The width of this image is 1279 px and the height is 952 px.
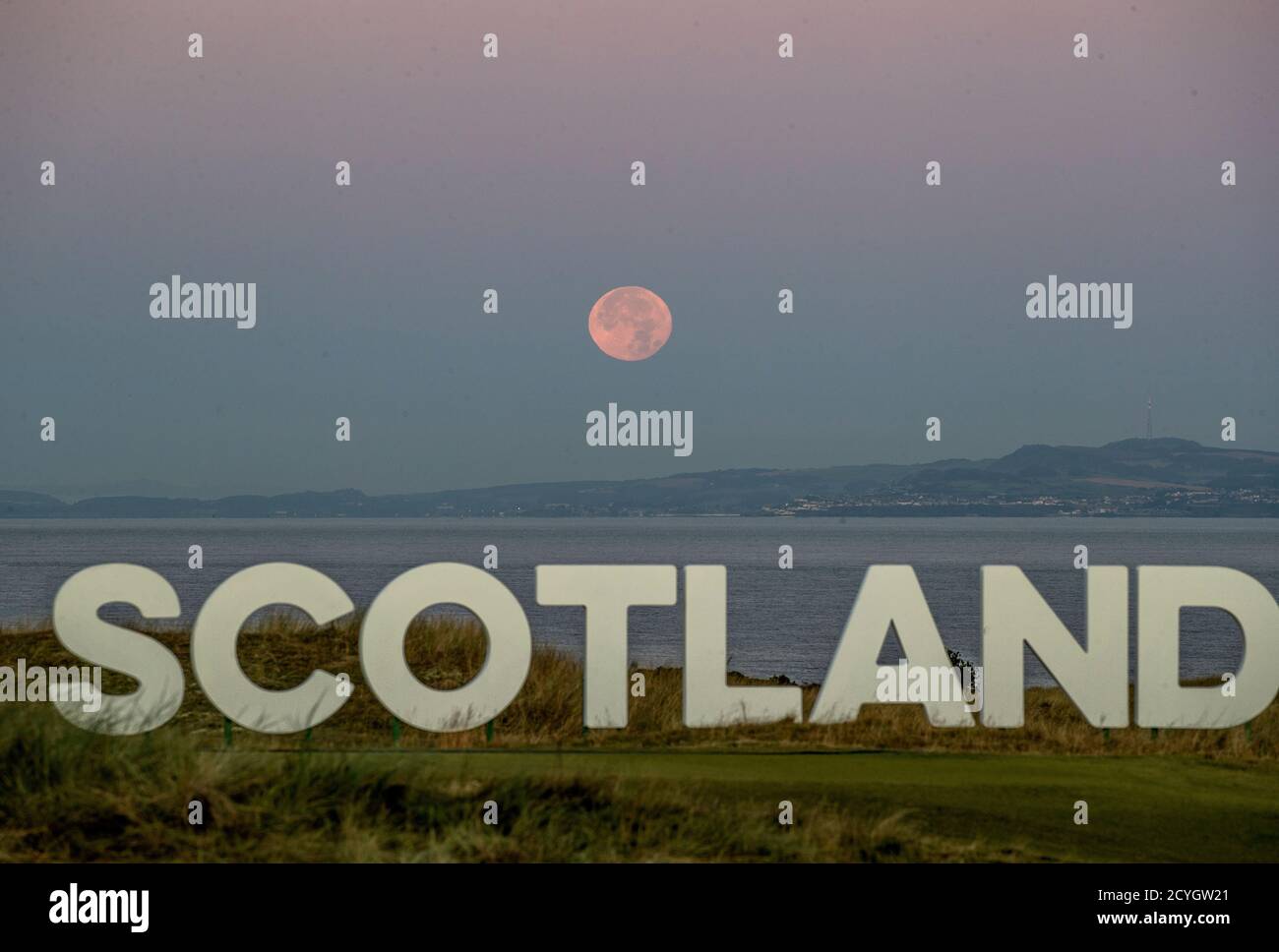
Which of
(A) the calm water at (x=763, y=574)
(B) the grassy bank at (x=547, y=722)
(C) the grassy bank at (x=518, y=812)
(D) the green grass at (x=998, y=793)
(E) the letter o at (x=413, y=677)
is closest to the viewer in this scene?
(C) the grassy bank at (x=518, y=812)

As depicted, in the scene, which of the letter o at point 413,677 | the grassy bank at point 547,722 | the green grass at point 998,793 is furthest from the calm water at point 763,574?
the green grass at point 998,793

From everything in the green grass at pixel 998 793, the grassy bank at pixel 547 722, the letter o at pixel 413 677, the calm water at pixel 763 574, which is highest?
the letter o at pixel 413 677

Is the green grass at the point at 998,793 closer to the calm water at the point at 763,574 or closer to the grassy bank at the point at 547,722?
the grassy bank at the point at 547,722

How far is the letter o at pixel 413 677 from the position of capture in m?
14.1

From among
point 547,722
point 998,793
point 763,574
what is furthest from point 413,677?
point 763,574

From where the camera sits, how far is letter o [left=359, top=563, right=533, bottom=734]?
46.2 feet

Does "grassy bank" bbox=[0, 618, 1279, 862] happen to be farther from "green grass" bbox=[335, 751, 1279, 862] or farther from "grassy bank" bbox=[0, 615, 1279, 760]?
"grassy bank" bbox=[0, 615, 1279, 760]

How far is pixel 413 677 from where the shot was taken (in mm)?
14250

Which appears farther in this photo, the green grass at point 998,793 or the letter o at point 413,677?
the letter o at point 413,677

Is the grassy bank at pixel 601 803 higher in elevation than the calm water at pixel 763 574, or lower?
higher

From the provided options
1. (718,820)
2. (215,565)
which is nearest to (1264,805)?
(718,820)

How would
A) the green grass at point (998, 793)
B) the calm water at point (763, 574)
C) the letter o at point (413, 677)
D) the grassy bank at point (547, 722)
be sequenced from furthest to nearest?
the calm water at point (763, 574)
the grassy bank at point (547, 722)
the letter o at point (413, 677)
the green grass at point (998, 793)

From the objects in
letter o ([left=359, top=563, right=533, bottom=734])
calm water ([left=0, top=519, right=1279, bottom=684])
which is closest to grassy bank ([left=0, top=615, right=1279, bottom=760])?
letter o ([left=359, top=563, right=533, bottom=734])
